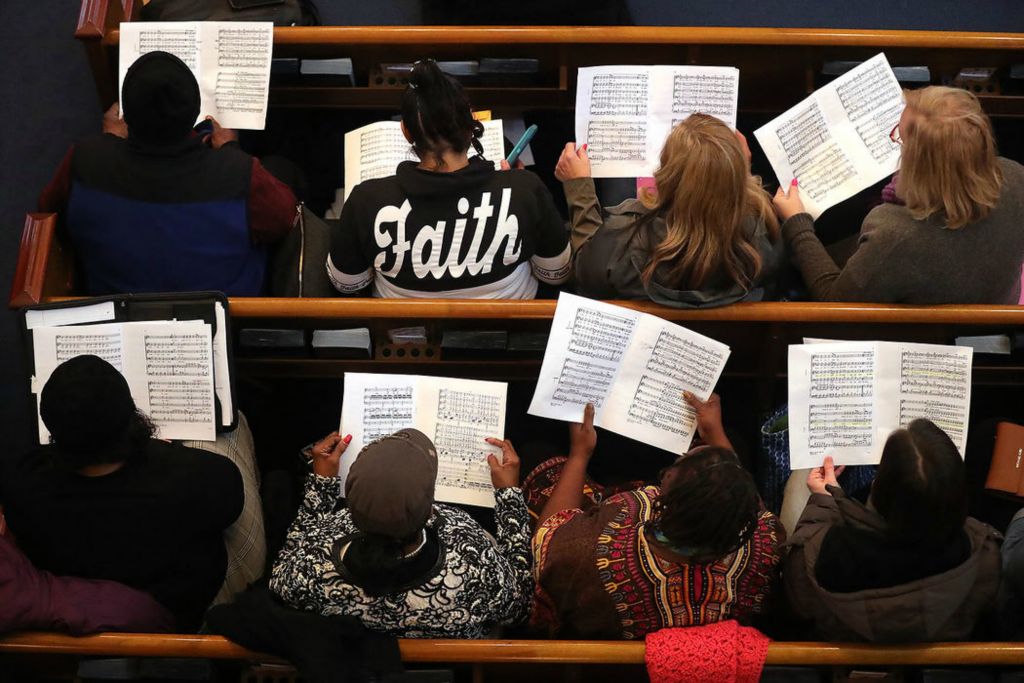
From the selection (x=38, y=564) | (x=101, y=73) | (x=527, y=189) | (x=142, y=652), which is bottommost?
(x=142, y=652)

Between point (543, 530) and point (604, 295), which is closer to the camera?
point (543, 530)

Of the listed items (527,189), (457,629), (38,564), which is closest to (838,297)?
(527,189)

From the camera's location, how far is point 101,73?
283 centimetres

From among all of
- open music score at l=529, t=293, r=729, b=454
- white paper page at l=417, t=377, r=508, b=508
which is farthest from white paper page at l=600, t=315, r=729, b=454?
white paper page at l=417, t=377, r=508, b=508

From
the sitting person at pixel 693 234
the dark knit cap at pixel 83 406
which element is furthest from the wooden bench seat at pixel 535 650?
the sitting person at pixel 693 234

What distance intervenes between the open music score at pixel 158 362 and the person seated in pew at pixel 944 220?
156cm

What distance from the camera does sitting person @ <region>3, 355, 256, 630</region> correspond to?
193 cm

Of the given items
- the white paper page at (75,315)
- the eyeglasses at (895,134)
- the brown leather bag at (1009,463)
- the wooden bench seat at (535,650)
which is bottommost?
the wooden bench seat at (535,650)

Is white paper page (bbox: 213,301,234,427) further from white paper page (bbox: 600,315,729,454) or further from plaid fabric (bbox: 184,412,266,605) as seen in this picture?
white paper page (bbox: 600,315,729,454)

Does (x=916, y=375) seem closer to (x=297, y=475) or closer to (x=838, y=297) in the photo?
(x=838, y=297)

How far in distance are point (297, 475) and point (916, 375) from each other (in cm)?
173

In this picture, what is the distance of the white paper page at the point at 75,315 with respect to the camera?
2.25 metres

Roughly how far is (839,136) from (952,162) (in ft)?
1.74

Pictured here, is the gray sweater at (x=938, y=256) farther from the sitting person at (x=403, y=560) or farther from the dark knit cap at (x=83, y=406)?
the dark knit cap at (x=83, y=406)
